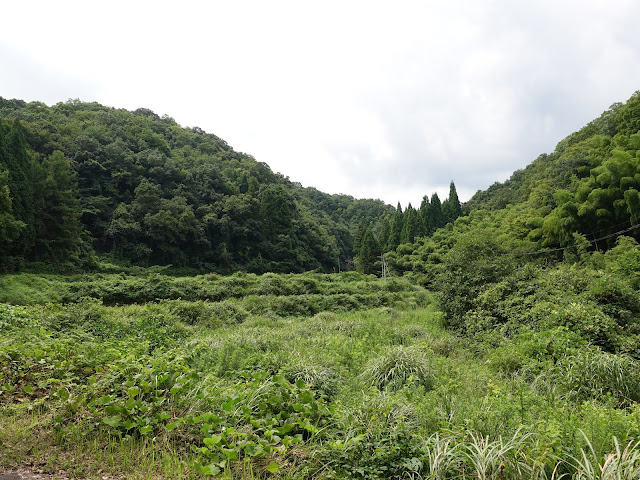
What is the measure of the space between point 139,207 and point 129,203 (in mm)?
3543

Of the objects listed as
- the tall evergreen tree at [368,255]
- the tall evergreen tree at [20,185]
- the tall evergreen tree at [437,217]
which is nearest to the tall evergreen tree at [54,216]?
the tall evergreen tree at [20,185]

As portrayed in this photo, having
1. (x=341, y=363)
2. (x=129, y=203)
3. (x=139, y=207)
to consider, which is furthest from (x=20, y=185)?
(x=341, y=363)

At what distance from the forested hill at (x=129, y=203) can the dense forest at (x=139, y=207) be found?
100mm

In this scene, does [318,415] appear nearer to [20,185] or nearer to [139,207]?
[20,185]

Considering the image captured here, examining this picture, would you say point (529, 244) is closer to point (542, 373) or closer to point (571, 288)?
point (571, 288)

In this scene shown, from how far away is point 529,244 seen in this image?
21.2 meters

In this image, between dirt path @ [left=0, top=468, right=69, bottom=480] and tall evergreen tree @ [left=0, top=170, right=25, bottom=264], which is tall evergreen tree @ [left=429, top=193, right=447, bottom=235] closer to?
tall evergreen tree @ [left=0, top=170, right=25, bottom=264]

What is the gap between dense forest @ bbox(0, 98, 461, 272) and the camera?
25.3 metres

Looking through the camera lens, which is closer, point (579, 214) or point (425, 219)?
point (579, 214)

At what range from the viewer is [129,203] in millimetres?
39156

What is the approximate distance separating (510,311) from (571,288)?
1.36 metres

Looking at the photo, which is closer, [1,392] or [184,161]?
[1,392]

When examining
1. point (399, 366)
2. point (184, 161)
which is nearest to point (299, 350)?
point (399, 366)

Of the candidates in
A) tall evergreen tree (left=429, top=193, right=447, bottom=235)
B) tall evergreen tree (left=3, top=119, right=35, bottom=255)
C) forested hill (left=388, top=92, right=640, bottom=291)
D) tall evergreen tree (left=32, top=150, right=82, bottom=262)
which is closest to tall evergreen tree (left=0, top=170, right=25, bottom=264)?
tall evergreen tree (left=3, top=119, right=35, bottom=255)
